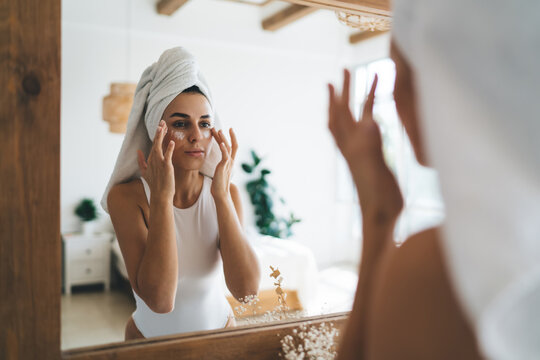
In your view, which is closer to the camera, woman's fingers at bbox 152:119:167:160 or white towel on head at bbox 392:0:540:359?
white towel on head at bbox 392:0:540:359

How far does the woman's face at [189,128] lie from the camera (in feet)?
3.00

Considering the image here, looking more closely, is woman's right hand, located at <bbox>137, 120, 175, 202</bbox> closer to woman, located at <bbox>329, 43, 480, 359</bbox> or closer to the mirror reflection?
the mirror reflection

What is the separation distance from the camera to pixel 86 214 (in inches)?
44.5

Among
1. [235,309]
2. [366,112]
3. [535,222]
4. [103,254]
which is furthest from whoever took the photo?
[103,254]

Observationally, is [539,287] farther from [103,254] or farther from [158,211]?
[103,254]

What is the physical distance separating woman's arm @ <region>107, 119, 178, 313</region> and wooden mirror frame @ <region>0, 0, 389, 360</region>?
19 centimetres

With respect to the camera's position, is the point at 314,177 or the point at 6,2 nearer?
the point at 6,2

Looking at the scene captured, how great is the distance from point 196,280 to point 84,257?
44 cm

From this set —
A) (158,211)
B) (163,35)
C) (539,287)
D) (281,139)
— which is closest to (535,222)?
(539,287)

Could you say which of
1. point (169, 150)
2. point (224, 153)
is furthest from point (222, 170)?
point (169, 150)

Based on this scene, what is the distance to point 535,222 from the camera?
0.24m

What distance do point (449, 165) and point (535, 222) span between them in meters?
0.05

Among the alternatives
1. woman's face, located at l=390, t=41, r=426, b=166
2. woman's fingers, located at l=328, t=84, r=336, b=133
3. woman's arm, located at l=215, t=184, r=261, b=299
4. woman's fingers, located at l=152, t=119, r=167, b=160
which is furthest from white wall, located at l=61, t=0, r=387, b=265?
woman's face, located at l=390, t=41, r=426, b=166

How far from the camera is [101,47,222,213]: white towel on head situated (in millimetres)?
898
